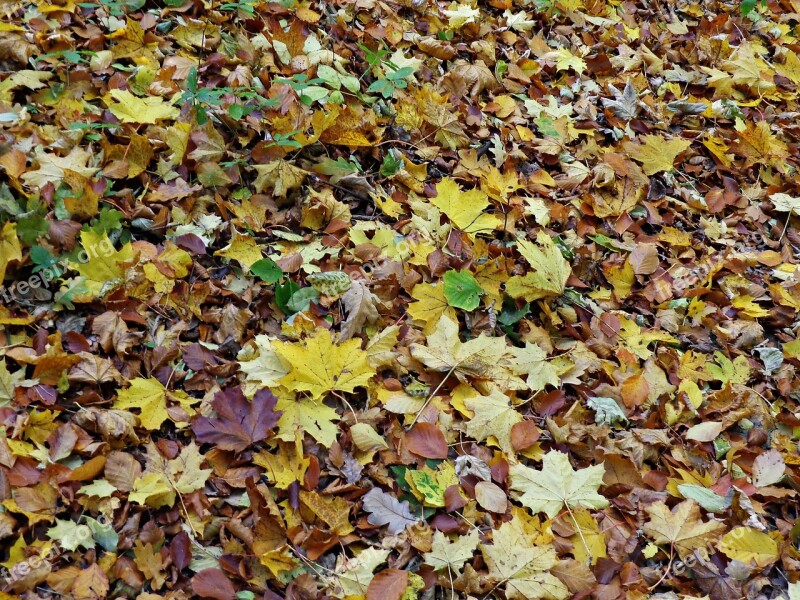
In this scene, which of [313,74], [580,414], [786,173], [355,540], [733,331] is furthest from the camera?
[786,173]

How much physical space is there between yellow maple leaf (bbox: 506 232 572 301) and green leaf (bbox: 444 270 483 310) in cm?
18

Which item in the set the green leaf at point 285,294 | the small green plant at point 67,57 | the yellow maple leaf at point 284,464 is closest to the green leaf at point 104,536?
the yellow maple leaf at point 284,464

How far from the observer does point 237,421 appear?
199 centimetres

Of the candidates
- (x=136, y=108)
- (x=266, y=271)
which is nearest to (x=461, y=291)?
(x=266, y=271)

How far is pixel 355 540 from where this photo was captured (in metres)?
1.86

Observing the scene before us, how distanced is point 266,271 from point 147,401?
0.62 m

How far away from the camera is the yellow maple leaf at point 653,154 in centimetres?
326

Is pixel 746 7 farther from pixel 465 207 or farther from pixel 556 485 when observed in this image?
pixel 556 485

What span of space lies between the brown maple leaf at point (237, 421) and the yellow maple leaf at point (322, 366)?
10cm

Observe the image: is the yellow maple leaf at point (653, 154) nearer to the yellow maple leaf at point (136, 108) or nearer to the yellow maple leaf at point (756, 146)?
the yellow maple leaf at point (756, 146)

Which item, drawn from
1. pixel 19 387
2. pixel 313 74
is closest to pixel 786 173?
pixel 313 74

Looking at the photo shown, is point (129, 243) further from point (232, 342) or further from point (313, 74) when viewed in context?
point (313, 74)

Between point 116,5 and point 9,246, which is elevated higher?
point 116,5

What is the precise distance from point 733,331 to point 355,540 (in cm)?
184
